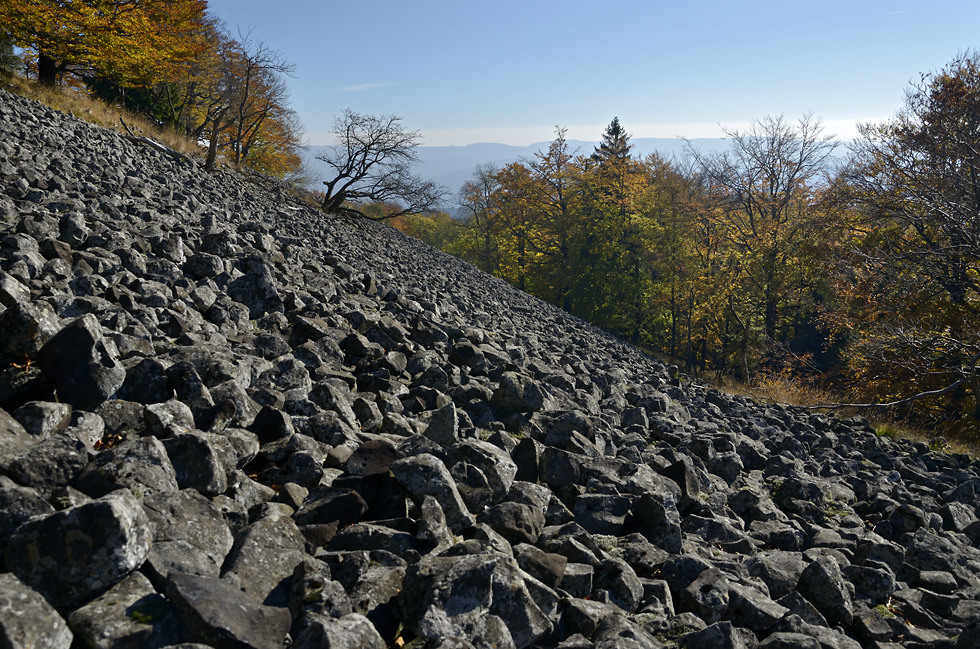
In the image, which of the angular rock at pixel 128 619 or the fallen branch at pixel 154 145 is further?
the fallen branch at pixel 154 145

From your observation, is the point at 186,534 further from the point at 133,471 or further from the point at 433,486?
the point at 433,486

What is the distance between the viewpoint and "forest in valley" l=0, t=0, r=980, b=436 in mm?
16219

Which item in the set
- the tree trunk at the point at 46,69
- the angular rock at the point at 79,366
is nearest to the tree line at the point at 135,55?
the tree trunk at the point at 46,69

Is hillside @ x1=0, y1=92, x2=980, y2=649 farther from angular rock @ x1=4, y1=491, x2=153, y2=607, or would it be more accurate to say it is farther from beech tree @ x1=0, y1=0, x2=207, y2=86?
beech tree @ x1=0, y1=0, x2=207, y2=86

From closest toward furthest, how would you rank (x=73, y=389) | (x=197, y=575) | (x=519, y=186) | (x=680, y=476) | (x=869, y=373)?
A: (x=197, y=575) < (x=73, y=389) < (x=680, y=476) < (x=869, y=373) < (x=519, y=186)

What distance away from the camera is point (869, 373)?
1747 centimetres

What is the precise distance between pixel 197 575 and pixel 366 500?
1176mm

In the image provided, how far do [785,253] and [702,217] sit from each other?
6.34 meters

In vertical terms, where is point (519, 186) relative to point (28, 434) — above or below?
above

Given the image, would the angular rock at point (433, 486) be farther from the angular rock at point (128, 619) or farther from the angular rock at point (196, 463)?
the angular rock at point (128, 619)

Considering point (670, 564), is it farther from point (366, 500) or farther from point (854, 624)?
point (366, 500)

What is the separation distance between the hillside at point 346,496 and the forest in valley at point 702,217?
7016mm

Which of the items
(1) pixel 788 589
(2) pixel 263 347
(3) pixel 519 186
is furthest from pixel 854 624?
(3) pixel 519 186

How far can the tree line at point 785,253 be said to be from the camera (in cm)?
1584
